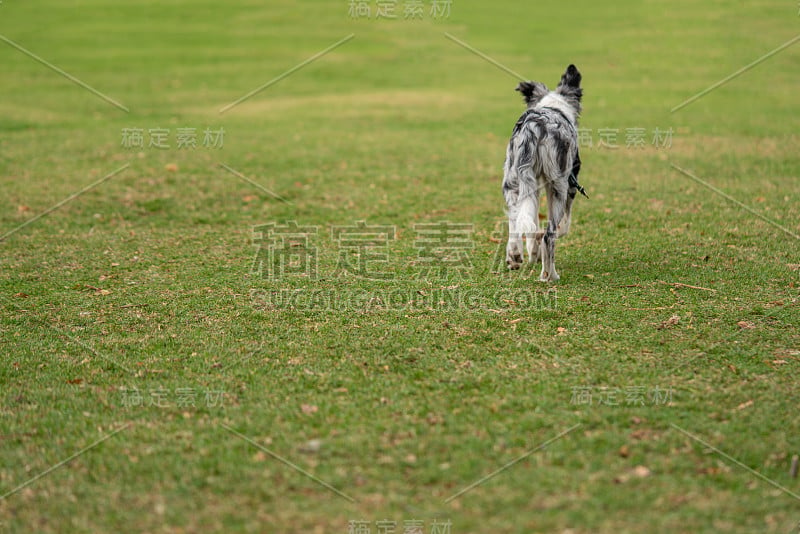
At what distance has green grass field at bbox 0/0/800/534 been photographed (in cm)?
505

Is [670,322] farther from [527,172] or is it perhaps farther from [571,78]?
[571,78]

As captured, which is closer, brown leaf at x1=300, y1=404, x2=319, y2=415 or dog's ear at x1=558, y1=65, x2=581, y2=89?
brown leaf at x1=300, y1=404, x2=319, y2=415

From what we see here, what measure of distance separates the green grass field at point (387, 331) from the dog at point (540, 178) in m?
0.54

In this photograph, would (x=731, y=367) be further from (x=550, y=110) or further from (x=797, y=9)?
(x=797, y=9)

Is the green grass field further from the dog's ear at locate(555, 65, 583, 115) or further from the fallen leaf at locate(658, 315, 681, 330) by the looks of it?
the dog's ear at locate(555, 65, 583, 115)

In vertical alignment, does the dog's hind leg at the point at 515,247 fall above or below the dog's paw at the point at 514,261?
above

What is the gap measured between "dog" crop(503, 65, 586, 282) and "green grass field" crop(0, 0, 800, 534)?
535 mm

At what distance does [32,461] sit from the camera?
5535mm

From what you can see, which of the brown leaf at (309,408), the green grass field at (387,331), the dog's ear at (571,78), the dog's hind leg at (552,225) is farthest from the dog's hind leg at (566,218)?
the brown leaf at (309,408)

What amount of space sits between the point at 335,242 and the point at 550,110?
3954 mm

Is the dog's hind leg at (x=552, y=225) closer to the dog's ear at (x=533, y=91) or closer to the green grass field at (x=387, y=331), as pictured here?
the green grass field at (x=387, y=331)

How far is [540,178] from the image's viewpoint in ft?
29.2

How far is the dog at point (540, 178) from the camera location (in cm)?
860

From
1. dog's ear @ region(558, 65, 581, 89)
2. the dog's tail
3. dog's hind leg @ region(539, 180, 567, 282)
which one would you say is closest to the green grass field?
dog's hind leg @ region(539, 180, 567, 282)
